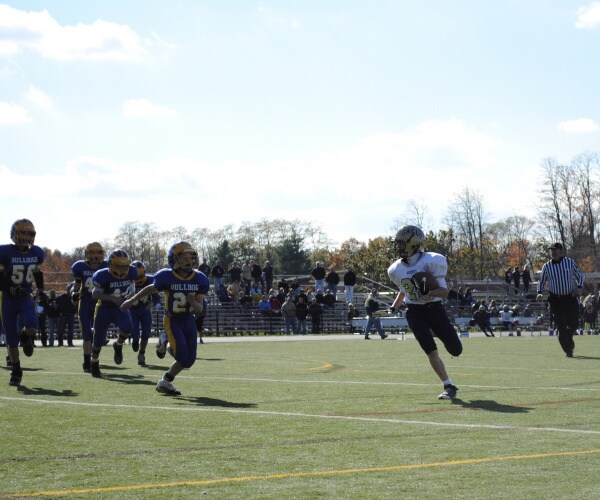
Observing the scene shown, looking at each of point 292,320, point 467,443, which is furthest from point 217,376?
point 292,320

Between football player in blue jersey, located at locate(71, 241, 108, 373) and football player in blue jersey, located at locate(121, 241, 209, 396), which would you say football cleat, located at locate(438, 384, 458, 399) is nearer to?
football player in blue jersey, located at locate(121, 241, 209, 396)

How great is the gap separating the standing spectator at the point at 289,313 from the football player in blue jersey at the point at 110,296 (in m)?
26.7

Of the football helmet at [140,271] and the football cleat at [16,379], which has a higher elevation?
the football helmet at [140,271]

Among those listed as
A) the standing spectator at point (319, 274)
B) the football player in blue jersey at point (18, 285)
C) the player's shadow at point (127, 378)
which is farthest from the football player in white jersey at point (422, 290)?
the standing spectator at point (319, 274)

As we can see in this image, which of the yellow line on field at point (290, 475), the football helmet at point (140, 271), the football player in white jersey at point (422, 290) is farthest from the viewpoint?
the football helmet at point (140, 271)

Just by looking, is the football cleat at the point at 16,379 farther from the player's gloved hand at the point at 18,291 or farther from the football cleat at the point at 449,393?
the football cleat at the point at 449,393

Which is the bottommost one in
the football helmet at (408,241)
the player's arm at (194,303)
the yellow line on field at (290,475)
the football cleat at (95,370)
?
the yellow line on field at (290,475)

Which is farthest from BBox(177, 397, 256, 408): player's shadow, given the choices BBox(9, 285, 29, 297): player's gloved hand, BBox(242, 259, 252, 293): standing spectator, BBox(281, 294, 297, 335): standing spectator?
BBox(242, 259, 252, 293): standing spectator

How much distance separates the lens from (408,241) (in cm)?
1268

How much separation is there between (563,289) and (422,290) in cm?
992

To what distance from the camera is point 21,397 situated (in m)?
12.7

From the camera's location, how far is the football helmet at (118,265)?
16.8 m

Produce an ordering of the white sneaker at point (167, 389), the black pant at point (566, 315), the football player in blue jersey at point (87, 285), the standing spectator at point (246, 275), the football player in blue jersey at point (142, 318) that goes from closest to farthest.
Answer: the white sneaker at point (167, 389) → the football player in blue jersey at point (87, 285) → the football player in blue jersey at point (142, 318) → the black pant at point (566, 315) → the standing spectator at point (246, 275)

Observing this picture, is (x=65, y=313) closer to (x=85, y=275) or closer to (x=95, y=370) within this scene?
(x=85, y=275)
